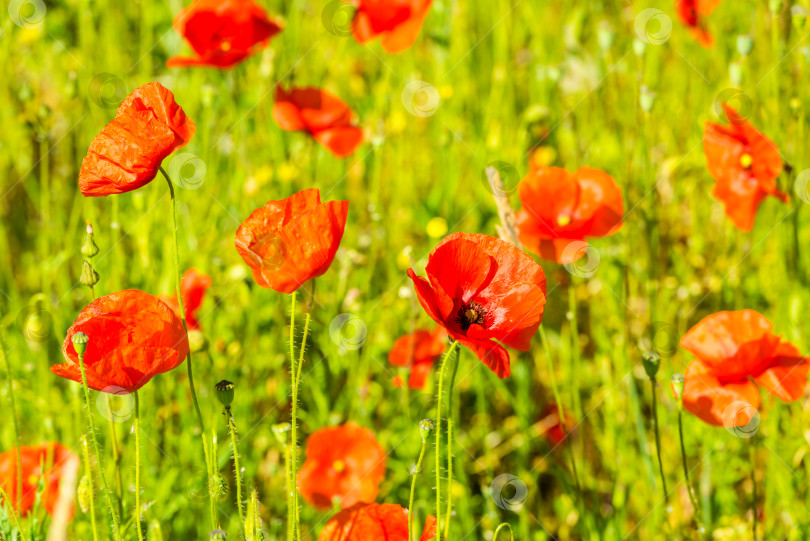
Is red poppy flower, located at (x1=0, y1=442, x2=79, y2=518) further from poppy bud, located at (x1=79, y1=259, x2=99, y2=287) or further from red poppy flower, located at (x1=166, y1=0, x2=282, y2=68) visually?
red poppy flower, located at (x1=166, y1=0, x2=282, y2=68)

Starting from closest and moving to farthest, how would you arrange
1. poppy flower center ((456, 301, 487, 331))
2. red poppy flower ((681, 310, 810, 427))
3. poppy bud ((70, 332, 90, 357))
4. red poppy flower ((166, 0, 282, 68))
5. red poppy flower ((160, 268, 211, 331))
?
poppy bud ((70, 332, 90, 357)) < poppy flower center ((456, 301, 487, 331)) < red poppy flower ((681, 310, 810, 427)) < red poppy flower ((160, 268, 211, 331)) < red poppy flower ((166, 0, 282, 68))

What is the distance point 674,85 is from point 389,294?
1.29m

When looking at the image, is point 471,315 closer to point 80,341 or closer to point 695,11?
point 80,341

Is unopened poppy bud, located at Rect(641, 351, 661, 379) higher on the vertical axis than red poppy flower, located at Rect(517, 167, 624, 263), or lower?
lower

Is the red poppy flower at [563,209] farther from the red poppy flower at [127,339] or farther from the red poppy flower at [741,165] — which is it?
the red poppy flower at [127,339]

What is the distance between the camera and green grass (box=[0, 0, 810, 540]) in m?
1.72

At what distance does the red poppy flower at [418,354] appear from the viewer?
1.71 metres

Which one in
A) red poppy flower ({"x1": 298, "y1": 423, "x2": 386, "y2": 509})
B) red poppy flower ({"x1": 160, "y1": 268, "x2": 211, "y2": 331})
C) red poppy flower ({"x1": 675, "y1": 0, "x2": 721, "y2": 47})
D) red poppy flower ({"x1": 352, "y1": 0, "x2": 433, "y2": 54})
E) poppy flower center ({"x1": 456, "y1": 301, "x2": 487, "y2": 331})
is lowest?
red poppy flower ({"x1": 298, "y1": 423, "x2": 386, "y2": 509})

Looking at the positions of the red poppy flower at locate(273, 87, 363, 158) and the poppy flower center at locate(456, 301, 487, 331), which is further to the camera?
the red poppy flower at locate(273, 87, 363, 158)

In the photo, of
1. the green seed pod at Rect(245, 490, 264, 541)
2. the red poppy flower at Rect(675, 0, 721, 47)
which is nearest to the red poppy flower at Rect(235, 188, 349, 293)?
the green seed pod at Rect(245, 490, 264, 541)

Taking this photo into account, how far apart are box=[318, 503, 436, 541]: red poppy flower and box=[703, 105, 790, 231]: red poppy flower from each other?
37.2 inches

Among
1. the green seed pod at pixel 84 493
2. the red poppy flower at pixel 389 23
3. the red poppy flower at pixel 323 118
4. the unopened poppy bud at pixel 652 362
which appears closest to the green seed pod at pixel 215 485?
the green seed pod at pixel 84 493

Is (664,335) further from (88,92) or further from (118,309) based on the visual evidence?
A: (88,92)

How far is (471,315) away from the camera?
1117 mm
